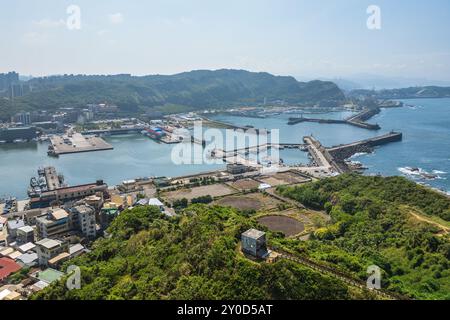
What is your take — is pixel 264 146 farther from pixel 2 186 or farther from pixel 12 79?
pixel 12 79

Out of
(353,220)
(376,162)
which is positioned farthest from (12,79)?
(353,220)

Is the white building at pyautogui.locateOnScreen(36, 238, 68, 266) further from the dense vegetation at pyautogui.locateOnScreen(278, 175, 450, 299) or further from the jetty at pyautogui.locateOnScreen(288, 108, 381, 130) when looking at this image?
the jetty at pyautogui.locateOnScreen(288, 108, 381, 130)

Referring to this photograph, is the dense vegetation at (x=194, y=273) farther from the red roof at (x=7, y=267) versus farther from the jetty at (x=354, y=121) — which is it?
the jetty at (x=354, y=121)

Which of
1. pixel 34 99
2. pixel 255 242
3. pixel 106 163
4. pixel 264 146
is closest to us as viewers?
pixel 255 242

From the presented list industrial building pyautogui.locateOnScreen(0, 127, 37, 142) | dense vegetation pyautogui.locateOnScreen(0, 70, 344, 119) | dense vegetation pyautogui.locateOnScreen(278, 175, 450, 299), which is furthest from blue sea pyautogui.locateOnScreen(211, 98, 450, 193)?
industrial building pyautogui.locateOnScreen(0, 127, 37, 142)

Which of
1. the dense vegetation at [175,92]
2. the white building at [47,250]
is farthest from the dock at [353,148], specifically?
the dense vegetation at [175,92]

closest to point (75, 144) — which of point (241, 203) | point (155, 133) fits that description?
point (155, 133)
